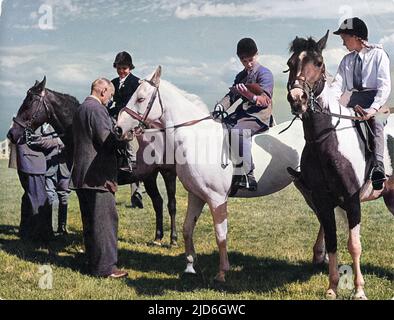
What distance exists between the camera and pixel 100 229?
6090 millimetres

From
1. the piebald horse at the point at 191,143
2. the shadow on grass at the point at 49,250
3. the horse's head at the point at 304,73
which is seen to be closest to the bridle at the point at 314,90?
the horse's head at the point at 304,73

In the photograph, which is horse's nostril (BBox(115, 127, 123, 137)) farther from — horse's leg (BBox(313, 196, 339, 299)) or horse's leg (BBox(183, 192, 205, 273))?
horse's leg (BBox(313, 196, 339, 299))

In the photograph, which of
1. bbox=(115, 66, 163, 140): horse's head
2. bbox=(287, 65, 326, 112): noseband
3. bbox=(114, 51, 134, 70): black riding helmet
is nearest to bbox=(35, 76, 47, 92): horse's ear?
bbox=(114, 51, 134, 70): black riding helmet

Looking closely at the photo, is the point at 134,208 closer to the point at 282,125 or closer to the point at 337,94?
the point at 282,125

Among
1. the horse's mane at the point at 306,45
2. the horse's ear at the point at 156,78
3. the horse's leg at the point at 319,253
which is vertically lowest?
the horse's leg at the point at 319,253

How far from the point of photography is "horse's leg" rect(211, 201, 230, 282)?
5742mm

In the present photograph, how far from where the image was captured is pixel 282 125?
251 inches

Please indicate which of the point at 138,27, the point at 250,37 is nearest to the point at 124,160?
the point at 138,27

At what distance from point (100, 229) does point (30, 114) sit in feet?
6.10

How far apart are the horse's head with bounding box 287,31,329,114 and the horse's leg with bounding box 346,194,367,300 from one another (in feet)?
3.57

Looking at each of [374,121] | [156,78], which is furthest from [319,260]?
[156,78]

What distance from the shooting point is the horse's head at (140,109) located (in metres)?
5.68

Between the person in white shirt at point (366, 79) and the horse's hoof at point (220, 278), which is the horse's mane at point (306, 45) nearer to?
the person in white shirt at point (366, 79)

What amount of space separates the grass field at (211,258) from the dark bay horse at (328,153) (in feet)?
1.90
